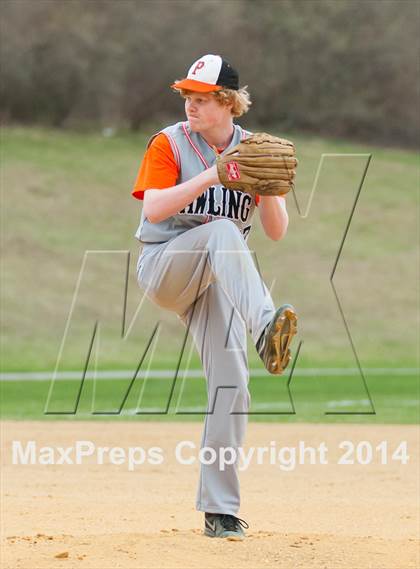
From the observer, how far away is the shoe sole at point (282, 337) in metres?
4.86

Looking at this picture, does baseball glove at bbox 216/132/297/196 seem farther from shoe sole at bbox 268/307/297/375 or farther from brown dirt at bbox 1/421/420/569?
brown dirt at bbox 1/421/420/569

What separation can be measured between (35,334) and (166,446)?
15.8m

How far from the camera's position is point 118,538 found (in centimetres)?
536

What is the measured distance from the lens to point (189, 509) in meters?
6.94

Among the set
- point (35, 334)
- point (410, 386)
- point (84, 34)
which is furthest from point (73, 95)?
point (410, 386)

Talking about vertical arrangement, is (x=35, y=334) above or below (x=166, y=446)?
below

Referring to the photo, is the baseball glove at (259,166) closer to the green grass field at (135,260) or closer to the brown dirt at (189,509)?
the brown dirt at (189,509)

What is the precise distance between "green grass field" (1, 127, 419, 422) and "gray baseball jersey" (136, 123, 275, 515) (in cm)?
1122

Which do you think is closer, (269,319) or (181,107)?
(269,319)

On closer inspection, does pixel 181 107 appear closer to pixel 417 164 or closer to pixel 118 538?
pixel 417 164
